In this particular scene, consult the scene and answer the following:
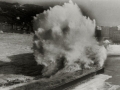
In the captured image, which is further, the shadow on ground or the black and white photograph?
the shadow on ground

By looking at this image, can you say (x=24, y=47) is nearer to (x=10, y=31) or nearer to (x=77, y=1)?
(x=10, y=31)

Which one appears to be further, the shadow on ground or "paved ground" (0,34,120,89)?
"paved ground" (0,34,120,89)

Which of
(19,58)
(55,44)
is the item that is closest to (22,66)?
(19,58)

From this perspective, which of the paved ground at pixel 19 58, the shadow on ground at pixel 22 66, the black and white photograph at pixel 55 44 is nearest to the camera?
the black and white photograph at pixel 55 44

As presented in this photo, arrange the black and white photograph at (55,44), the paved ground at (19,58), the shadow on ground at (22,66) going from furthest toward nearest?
the paved ground at (19,58) → the shadow on ground at (22,66) → the black and white photograph at (55,44)

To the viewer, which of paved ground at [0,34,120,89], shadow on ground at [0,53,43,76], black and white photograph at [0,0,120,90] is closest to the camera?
black and white photograph at [0,0,120,90]

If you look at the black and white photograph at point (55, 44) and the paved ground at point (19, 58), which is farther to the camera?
the paved ground at point (19, 58)

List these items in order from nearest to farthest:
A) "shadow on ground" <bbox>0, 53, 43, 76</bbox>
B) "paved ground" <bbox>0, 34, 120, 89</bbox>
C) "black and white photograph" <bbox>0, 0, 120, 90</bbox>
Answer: "black and white photograph" <bbox>0, 0, 120, 90</bbox>, "shadow on ground" <bbox>0, 53, 43, 76</bbox>, "paved ground" <bbox>0, 34, 120, 89</bbox>
